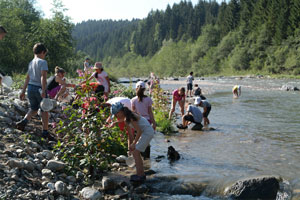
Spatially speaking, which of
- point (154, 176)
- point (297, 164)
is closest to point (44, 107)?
point (154, 176)

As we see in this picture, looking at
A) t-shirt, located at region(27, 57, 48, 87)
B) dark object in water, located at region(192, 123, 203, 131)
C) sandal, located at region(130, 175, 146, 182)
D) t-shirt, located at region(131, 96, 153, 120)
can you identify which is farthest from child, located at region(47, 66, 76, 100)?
sandal, located at region(130, 175, 146, 182)

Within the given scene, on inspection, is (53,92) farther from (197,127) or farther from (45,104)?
(197,127)

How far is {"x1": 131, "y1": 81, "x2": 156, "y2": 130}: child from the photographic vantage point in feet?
21.9

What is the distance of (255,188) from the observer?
525cm

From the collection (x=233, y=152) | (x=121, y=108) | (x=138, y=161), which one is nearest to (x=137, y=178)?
(x=138, y=161)

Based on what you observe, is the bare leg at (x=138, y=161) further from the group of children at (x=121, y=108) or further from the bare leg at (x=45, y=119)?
the bare leg at (x=45, y=119)

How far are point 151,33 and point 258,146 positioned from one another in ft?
503

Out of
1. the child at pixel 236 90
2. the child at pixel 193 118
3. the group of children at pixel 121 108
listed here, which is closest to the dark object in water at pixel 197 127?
the child at pixel 193 118

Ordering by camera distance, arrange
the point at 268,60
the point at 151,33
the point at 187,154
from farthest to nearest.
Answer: the point at 151,33 → the point at 268,60 → the point at 187,154

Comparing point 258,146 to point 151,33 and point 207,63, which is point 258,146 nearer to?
point 207,63

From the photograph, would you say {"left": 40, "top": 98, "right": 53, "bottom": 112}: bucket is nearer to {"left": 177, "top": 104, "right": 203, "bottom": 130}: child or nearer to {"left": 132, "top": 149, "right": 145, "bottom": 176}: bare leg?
{"left": 132, "top": 149, "right": 145, "bottom": 176}: bare leg

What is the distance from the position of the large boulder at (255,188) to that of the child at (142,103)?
6.93ft

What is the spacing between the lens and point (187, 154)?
25.7 ft

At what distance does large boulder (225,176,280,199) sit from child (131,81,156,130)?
83.1 inches
